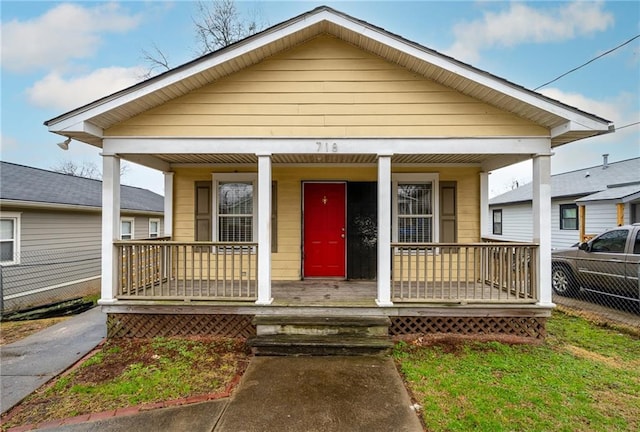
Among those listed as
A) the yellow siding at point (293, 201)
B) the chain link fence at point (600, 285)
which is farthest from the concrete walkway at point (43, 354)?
the chain link fence at point (600, 285)

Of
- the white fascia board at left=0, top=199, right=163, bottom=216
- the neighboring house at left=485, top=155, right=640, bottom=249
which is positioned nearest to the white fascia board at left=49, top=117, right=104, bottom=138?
the white fascia board at left=0, top=199, right=163, bottom=216

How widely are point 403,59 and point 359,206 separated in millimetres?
2885

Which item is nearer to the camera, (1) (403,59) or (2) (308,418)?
(2) (308,418)

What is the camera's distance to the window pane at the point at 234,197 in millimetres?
6648

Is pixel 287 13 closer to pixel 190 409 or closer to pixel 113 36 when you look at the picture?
A: pixel 113 36

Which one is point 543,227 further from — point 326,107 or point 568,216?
point 568,216

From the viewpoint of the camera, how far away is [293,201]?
21.9 ft

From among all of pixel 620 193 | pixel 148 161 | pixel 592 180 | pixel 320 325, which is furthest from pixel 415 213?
pixel 592 180

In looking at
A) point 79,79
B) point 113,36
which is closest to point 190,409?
point 113,36

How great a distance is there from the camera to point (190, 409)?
10.3 ft

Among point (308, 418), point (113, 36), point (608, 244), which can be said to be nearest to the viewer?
point (308, 418)

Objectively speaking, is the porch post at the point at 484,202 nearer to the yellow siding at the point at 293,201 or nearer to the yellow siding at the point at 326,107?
the yellow siding at the point at 293,201

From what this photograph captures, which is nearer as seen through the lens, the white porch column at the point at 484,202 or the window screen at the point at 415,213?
the white porch column at the point at 484,202

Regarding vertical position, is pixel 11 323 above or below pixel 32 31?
below
